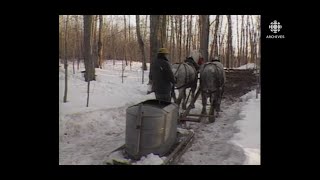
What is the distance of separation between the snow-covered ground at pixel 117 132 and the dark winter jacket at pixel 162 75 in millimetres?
1358

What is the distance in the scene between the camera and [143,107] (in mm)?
5715

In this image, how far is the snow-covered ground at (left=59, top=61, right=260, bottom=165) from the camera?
6.02 meters

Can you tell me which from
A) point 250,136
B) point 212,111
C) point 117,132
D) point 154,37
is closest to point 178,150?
point 250,136

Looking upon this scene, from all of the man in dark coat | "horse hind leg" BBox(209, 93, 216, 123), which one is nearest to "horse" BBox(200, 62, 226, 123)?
"horse hind leg" BBox(209, 93, 216, 123)

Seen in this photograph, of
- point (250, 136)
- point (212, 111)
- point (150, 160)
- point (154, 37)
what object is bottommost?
point (150, 160)

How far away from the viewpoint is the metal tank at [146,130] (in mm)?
5594

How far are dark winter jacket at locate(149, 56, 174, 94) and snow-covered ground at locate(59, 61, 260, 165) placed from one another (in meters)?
1.36

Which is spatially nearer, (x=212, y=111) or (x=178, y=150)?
(x=178, y=150)

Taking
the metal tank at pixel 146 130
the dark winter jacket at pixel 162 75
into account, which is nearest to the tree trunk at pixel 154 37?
the dark winter jacket at pixel 162 75

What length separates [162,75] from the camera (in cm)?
724

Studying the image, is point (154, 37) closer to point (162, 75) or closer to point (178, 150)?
point (162, 75)
